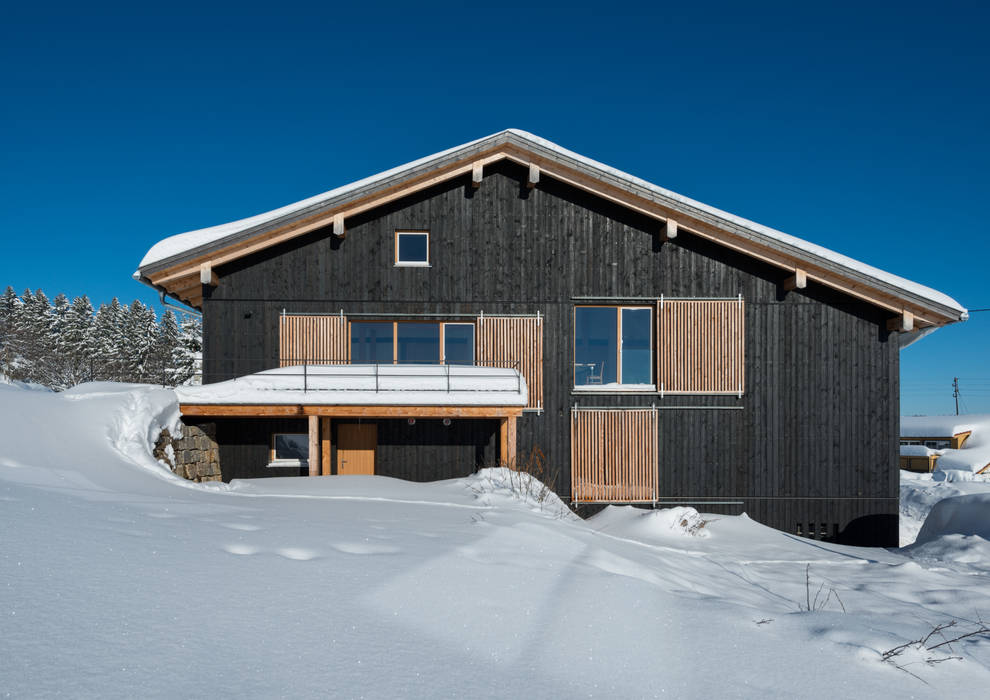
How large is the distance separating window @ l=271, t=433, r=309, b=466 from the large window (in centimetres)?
215

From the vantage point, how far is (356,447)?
457 inches

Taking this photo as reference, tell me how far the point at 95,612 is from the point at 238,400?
26.2ft

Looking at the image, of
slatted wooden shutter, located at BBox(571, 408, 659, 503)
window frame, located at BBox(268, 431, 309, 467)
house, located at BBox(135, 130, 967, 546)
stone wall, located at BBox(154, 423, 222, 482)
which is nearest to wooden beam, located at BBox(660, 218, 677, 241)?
house, located at BBox(135, 130, 967, 546)

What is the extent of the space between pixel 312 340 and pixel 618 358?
648 centimetres

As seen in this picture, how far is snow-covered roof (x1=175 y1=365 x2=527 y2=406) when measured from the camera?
32.3 feet

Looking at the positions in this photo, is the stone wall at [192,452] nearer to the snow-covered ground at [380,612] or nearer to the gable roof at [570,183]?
the gable roof at [570,183]

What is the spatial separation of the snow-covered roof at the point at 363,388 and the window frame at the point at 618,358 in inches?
70.8

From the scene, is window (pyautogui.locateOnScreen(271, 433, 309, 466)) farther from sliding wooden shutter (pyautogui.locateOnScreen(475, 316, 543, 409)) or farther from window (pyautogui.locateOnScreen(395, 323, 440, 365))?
sliding wooden shutter (pyautogui.locateOnScreen(475, 316, 543, 409))

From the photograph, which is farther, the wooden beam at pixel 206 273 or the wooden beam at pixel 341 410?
the wooden beam at pixel 206 273

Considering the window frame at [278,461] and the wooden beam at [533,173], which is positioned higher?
the wooden beam at [533,173]

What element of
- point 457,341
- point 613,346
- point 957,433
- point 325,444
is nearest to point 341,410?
point 325,444

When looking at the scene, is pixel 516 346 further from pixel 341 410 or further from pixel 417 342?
pixel 341 410

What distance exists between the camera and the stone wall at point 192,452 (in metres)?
9.09

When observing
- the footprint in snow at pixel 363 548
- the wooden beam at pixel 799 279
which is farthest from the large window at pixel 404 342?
the footprint in snow at pixel 363 548
